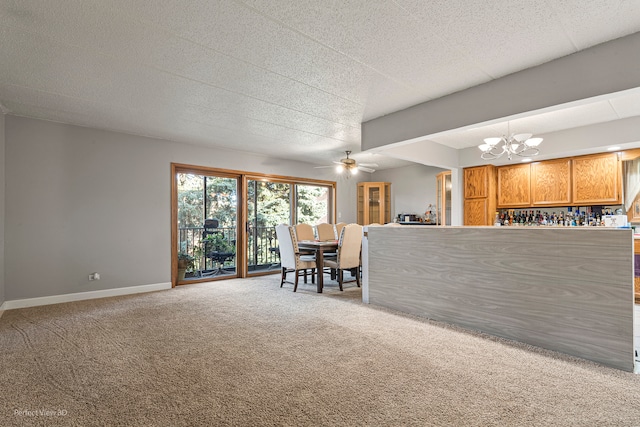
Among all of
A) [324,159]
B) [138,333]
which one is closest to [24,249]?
[138,333]

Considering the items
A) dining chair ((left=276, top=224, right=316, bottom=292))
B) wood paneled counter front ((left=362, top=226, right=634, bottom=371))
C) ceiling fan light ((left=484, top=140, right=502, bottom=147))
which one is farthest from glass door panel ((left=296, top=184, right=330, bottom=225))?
ceiling fan light ((left=484, top=140, right=502, bottom=147))

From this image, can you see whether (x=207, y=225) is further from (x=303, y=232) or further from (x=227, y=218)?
(x=303, y=232)

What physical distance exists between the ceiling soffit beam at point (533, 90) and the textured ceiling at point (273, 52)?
9 cm

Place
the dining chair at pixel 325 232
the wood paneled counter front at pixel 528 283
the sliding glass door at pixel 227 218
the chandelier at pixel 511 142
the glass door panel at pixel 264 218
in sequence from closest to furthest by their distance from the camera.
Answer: the wood paneled counter front at pixel 528 283, the chandelier at pixel 511 142, the sliding glass door at pixel 227 218, the dining chair at pixel 325 232, the glass door panel at pixel 264 218

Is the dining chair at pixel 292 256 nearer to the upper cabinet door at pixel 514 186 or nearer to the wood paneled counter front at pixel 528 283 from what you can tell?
the wood paneled counter front at pixel 528 283

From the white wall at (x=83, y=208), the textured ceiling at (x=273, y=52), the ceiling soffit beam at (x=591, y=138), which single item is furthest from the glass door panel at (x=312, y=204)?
the ceiling soffit beam at (x=591, y=138)

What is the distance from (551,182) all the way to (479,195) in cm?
107

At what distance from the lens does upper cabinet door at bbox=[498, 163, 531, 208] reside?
539cm

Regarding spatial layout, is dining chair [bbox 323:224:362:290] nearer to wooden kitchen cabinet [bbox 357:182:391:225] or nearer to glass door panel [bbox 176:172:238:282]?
glass door panel [bbox 176:172:238:282]

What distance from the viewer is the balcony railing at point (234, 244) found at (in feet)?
18.9

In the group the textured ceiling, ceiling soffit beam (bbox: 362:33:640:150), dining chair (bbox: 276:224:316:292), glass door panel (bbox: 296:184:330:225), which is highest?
the textured ceiling

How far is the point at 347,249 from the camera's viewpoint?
491 cm

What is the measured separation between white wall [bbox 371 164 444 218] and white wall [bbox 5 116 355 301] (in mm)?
4750

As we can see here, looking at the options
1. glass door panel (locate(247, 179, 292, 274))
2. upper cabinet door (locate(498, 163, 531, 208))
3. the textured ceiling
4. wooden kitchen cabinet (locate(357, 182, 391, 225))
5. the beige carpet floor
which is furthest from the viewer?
wooden kitchen cabinet (locate(357, 182, 391, 225))
